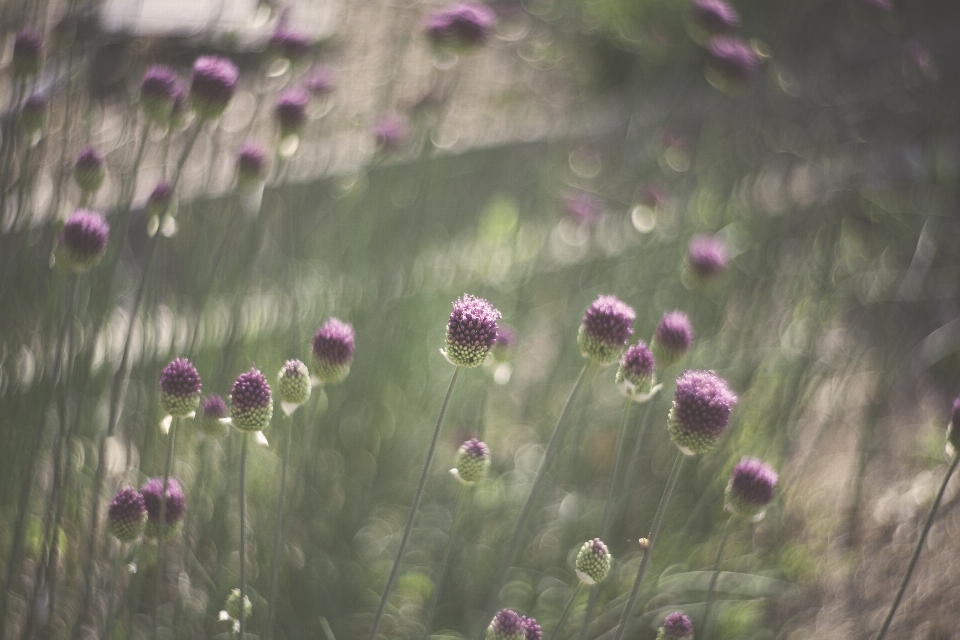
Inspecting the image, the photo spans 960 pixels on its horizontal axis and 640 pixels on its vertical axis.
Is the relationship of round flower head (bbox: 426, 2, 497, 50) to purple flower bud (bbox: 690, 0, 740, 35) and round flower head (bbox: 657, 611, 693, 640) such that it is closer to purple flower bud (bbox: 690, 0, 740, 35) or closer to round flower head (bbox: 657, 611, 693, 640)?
purple flower bud (bbox: 690, 0, 740, 35)

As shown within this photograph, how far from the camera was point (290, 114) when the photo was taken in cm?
163

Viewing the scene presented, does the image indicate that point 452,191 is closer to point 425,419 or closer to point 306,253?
point 306,253

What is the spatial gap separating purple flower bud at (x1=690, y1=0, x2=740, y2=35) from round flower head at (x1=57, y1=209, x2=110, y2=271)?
6.41 ft

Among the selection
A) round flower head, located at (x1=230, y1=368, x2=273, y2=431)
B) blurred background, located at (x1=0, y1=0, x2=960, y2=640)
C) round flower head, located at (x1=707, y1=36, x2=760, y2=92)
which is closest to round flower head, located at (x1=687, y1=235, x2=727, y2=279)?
blurred background, located at (x1=0, y1=0, x2=960, y2=640)

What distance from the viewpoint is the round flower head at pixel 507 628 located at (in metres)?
1.04

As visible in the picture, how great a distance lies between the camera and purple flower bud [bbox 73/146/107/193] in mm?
1454

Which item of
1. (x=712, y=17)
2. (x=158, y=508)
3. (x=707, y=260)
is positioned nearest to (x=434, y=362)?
(x=707, y=260)

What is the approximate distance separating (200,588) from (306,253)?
1427mm

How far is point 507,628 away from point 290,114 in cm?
126

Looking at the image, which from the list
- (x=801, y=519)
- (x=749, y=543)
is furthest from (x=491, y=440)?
(x=801, y=519)

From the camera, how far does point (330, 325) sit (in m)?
1.29

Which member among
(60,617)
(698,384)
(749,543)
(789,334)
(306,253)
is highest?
(698,384)

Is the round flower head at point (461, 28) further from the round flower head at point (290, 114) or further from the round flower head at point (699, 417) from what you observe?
the round flower head at point (699, 417)

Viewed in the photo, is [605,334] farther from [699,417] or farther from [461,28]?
[461,28]
